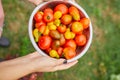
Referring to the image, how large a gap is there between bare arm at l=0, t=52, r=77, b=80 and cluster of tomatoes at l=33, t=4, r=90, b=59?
0.07 m

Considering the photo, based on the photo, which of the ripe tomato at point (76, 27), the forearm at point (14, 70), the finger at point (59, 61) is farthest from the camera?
the ripe tomato at point (76, 27)

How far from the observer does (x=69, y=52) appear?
2494 mm

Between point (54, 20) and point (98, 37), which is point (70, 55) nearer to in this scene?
point (54, 20)

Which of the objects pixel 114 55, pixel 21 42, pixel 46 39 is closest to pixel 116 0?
pixel 114 55

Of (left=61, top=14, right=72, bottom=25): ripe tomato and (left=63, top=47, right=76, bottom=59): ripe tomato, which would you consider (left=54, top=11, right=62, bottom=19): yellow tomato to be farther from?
(left=63, top=47, right=76, bottom=59): ripe tomato

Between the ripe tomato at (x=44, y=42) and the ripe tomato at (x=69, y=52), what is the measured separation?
5.5 inches

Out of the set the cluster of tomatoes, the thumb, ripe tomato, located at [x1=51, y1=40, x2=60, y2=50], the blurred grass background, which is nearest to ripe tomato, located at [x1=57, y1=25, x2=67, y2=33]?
the cluster of tomatoes

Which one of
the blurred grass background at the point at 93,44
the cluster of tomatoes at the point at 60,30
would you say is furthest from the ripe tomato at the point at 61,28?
the blurred grass background at the point at 93,44

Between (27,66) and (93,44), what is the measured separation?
1454 millimetres

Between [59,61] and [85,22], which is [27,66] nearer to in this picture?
[59,61]

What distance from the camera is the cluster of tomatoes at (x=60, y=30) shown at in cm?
257

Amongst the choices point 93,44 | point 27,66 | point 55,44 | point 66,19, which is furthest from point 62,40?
point 93,44

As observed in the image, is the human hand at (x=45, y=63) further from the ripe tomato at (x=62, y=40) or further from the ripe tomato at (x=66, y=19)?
the ripe tomato at (x=66, y=19)

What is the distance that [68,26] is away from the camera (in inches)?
106
